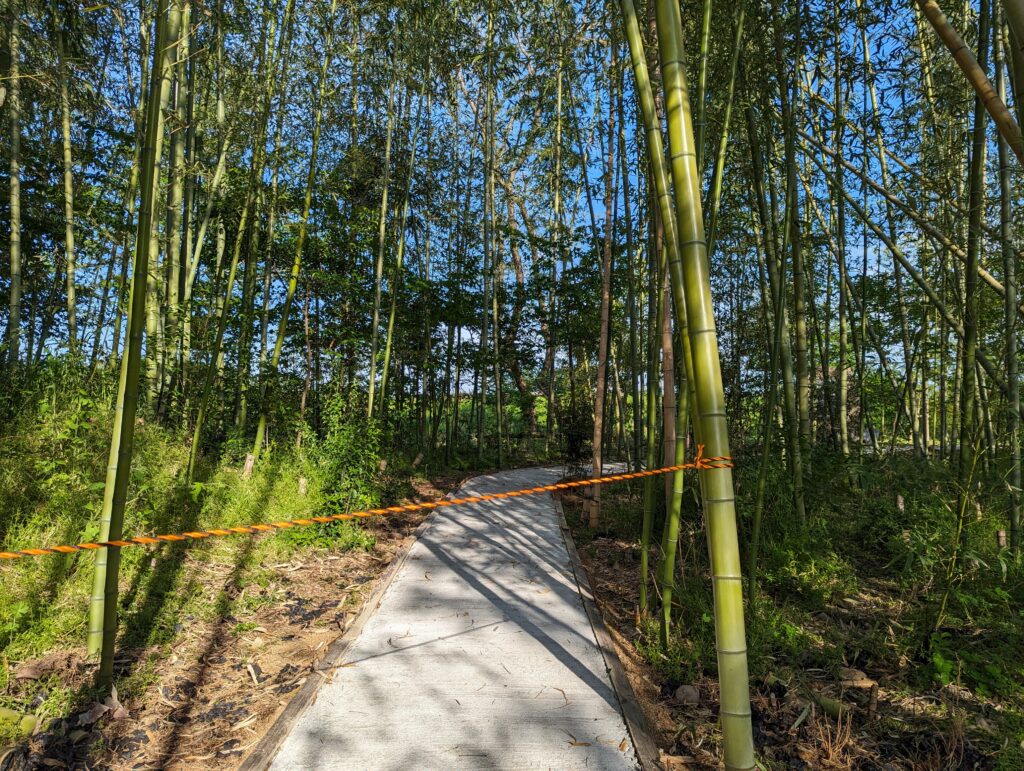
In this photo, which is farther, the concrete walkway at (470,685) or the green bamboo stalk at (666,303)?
the concrete walkway at (470,685)

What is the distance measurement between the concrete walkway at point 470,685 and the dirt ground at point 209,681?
23 cm

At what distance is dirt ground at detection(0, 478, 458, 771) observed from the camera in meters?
1.86

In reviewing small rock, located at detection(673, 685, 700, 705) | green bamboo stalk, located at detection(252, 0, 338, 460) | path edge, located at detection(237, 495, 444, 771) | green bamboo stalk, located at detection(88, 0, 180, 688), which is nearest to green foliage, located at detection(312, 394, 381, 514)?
green bamboo stalk, located at detection(252, 0, 338, 460)

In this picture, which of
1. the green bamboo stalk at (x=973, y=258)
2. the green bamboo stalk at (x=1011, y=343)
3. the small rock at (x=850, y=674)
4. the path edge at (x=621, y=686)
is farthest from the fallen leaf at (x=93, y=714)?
the green bamboo stalk at (x=1011, y=343)

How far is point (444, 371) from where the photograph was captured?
9.79 m

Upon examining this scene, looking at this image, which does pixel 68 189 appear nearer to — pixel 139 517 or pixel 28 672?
pixel 139 517

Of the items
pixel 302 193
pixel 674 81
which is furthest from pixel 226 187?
pixel 674 81

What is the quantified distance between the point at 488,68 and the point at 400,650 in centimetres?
796

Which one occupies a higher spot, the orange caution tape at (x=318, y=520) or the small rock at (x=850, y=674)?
the orange caution tape at (x=318, y=520)

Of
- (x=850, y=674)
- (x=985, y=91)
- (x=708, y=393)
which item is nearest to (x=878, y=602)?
(x=850, y=674)

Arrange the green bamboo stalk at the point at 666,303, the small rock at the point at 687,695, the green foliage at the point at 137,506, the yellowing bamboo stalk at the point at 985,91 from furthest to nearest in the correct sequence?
the green foliage at the point at 137,506, the small rock at the point at 687,695, the green bamboo stalk at the point at 666,303, the yellowing bamboo stalk at the point at 985,91

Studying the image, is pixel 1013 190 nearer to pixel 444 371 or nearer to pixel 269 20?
pixel 269 20

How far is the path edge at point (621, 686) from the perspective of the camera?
1860 mm

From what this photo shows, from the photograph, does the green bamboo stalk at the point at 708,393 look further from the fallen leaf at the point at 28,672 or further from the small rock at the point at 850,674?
the fallen leaf at the point at 28,672
